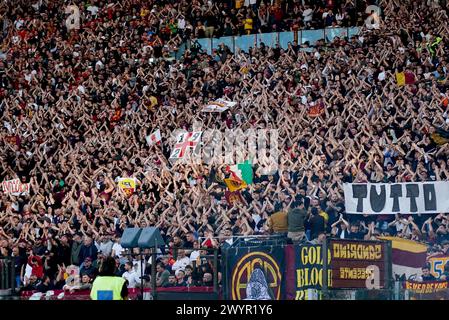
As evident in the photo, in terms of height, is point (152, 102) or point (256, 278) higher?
point (152, 102)

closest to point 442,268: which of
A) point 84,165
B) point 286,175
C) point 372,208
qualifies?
point 372,208

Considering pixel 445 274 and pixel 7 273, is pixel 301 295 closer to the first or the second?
pixel 445 274

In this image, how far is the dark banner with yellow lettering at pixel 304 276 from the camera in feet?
53.7

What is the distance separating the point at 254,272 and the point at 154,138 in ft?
41.6

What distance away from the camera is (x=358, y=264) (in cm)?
1627

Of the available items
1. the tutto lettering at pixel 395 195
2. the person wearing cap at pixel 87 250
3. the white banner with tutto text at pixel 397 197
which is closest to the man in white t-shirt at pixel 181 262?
the person wearing cap at pixel 87 250

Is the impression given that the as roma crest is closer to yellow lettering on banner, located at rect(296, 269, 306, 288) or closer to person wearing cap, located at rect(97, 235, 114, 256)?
yellow lettering on banner, located at rect(296, 269, 306, 288)

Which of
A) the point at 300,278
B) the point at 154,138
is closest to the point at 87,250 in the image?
the point at 300,278

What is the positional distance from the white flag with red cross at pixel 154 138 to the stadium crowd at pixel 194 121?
0.66ft

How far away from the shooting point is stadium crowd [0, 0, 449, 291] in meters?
22.4

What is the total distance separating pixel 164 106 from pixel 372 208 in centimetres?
913

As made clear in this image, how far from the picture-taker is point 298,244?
1686 cm

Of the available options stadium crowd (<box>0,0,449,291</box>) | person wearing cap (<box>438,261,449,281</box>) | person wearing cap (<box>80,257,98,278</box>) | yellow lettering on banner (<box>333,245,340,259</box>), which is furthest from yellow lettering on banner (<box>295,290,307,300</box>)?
person wearing cap (<box>80,257,98,278</box>)
